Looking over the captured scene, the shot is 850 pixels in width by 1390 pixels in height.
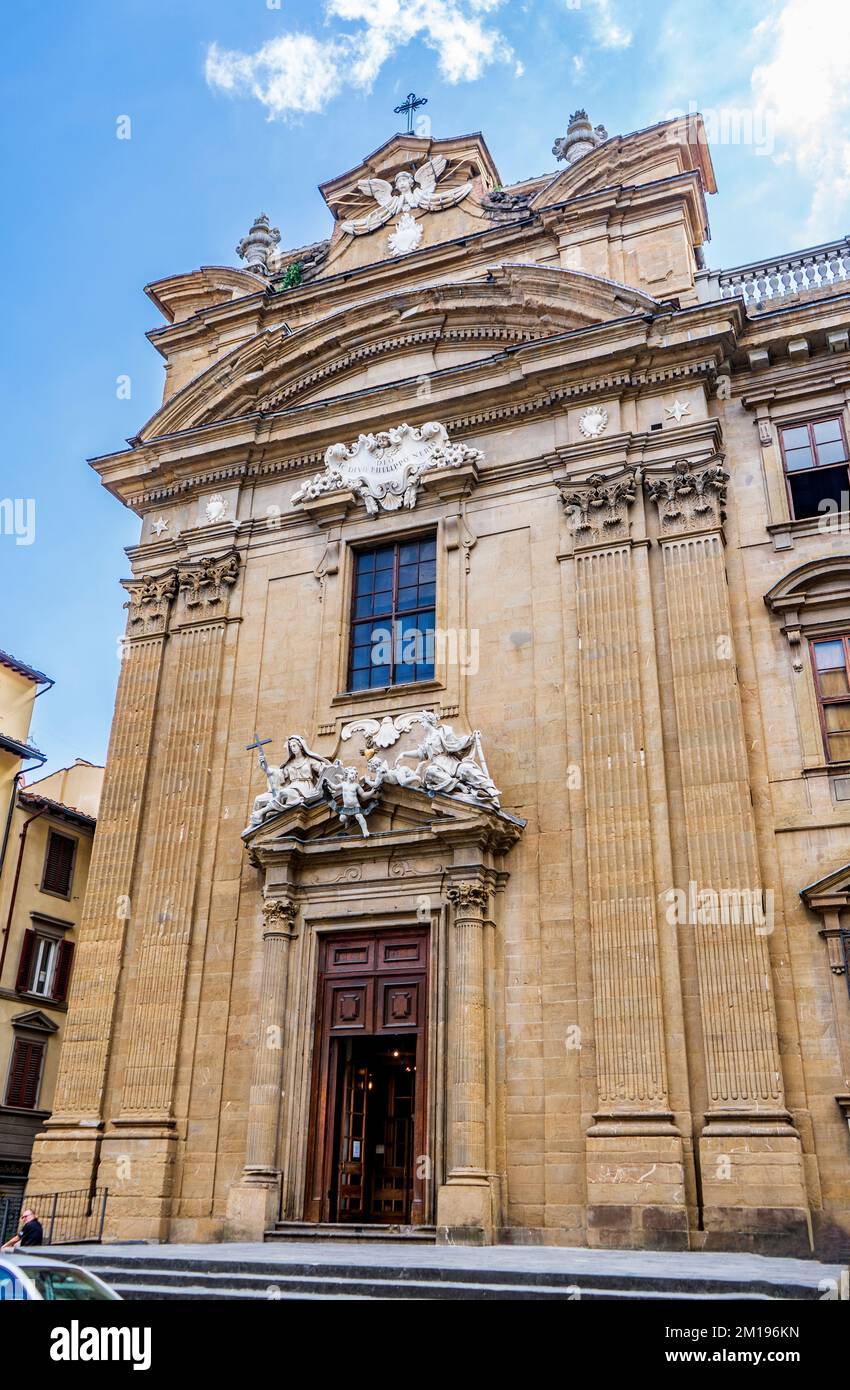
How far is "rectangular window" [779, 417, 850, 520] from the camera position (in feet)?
52.9

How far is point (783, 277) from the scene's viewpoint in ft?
58.2

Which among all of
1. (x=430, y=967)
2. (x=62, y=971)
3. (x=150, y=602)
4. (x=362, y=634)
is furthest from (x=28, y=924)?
(x=430, y=967)

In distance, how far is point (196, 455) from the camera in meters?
20.4

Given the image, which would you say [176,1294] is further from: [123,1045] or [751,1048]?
[123,1045]

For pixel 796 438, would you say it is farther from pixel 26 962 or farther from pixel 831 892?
pixel 26 962

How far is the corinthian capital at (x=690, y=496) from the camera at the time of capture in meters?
16.2

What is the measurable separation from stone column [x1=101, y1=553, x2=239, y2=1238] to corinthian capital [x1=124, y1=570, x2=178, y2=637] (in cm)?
23

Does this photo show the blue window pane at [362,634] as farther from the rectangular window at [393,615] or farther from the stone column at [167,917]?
the stone column at [167,917]

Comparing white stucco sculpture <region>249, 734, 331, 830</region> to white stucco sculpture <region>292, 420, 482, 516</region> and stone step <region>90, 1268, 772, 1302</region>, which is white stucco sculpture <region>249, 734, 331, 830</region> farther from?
stone step <region>90, 1268, 772, 1302</region>

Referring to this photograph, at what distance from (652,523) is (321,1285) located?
1109cm

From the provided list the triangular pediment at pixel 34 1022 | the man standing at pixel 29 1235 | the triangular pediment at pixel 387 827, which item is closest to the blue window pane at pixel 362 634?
the triangular pediment at pixel 387 827

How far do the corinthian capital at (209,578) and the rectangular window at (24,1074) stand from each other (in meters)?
11.2

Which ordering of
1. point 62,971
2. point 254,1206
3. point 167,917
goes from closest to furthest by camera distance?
point 254,1206
point 167,917
point 62,971

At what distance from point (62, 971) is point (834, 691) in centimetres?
1867
